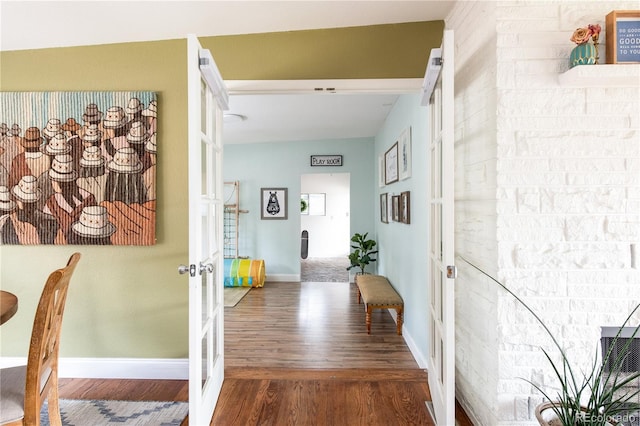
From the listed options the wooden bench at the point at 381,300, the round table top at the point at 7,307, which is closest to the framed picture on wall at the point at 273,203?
the wooden bench at the point at 381,300

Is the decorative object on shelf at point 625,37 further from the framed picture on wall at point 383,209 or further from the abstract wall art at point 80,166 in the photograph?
the framed picture on wall at point 383,209

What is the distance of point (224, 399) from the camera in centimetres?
204

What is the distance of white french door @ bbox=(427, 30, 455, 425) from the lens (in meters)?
1.52

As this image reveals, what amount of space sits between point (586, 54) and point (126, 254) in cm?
274

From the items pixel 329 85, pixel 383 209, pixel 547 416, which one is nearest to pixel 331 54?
pixel 329 85

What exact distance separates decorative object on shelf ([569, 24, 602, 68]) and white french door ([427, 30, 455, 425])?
18.8 inches

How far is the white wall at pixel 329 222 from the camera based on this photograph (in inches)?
371

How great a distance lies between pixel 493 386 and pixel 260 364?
1799 millimetres

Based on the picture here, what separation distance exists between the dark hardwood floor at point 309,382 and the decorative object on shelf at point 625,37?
183 centimetres

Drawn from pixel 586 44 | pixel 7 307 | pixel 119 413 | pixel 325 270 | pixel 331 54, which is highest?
pixel 331 54

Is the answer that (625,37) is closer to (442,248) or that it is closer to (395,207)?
(442,248)

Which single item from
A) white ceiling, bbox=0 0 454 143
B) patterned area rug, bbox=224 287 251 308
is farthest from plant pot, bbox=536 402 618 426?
patterned area rug, bbox=224 287 251 308

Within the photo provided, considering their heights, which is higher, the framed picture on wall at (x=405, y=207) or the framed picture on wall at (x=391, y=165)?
the framed picture on wall at (x=391, y=165)

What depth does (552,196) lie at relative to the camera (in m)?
1.51
